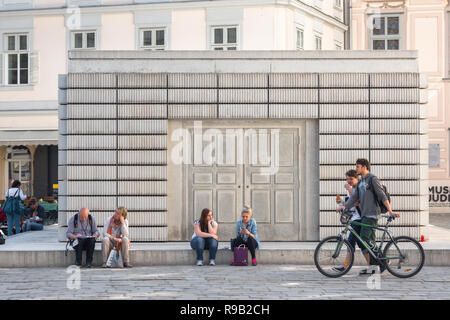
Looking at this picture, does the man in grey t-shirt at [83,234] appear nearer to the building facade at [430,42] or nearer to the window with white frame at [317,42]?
the window with white frame at [317,42]

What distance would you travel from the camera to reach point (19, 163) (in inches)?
1248

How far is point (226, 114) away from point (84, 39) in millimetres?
15544

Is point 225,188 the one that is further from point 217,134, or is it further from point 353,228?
point 353,228

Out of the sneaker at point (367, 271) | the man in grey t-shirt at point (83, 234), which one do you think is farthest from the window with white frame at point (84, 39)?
the sneaker at point (367, 271)

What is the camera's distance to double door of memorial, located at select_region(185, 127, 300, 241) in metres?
16.0

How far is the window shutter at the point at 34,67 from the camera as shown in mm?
30438

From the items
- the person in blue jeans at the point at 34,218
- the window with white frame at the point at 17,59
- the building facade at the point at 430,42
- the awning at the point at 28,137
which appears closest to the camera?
the person in blue jeans at the point at 34,218

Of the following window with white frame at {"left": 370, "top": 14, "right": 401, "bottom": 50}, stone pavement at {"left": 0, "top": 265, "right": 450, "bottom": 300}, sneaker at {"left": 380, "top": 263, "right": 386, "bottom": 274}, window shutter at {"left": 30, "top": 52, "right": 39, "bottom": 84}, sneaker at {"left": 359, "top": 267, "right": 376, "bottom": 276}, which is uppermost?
window with white frame at {"left": 370, "top": 14, "right": 401, "bottom": 50}

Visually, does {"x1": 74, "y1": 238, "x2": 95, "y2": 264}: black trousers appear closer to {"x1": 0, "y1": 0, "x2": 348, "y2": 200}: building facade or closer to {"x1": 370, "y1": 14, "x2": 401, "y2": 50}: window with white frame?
{"x1": 0, "y1": 0, "x2": 348, "y2": 200}: building facade

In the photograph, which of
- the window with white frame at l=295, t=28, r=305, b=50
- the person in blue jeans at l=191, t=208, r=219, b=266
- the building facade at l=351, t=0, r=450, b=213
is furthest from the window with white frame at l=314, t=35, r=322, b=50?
the person in blue jeans at l=191, t=208, r=219, b=266

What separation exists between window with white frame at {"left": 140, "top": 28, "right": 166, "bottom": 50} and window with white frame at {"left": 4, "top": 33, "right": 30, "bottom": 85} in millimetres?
4551

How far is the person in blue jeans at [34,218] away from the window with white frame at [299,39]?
1163cm

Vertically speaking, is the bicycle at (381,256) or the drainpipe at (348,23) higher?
the drainpipe at (348,23)

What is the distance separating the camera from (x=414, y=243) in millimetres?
12289
